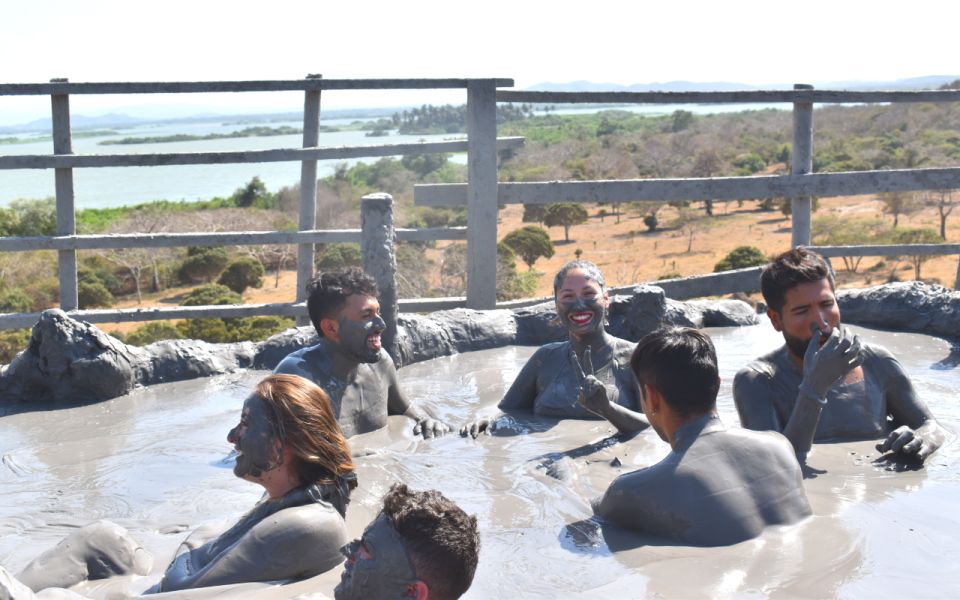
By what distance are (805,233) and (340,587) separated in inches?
265

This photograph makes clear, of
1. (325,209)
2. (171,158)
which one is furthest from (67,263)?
(325,209)

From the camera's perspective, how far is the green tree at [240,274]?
21.7 meters

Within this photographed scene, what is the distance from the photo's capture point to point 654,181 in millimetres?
8367

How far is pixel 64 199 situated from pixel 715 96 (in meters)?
4.75

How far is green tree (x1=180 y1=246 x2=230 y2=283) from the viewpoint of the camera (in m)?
22.8

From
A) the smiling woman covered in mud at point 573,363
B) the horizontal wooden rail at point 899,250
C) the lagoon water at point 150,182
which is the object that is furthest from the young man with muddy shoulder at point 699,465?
the lagoon water at point 150,182

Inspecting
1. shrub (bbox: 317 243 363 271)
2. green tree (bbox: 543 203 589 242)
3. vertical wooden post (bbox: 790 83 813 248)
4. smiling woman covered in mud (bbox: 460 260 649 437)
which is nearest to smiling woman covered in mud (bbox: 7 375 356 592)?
smiling woman covered in mud (bbox: 460 260 649 437)

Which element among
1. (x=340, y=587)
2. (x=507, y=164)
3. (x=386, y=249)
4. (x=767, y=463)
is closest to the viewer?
(x=340, y=587)

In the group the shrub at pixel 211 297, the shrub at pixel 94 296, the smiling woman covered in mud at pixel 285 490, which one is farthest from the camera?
the shrub at pixel 94 296

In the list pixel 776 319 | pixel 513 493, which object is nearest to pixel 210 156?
pixel 513 493

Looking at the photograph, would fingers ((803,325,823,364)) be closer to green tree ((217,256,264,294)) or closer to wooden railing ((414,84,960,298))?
wooden railing ((414,84,960,298))

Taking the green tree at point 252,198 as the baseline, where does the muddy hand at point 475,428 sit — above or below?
below

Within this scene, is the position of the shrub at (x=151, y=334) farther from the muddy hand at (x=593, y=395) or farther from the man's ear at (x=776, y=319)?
the man's ear at (x=776, y=319)

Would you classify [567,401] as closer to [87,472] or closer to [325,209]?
[87,472]
